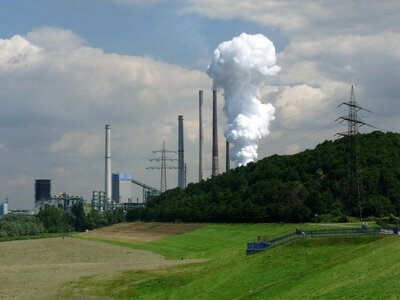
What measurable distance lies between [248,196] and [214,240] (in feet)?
139

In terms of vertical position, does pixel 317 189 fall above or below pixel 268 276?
above

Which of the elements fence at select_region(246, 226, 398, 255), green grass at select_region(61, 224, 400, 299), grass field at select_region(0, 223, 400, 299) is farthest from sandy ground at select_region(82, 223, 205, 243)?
fence at select_region(246, 226, 398, 255)

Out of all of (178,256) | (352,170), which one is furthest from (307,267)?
(352,170)

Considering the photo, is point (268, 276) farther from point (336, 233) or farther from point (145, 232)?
point (145, 232)

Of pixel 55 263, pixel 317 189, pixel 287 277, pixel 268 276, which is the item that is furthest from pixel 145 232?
pixel 287 277

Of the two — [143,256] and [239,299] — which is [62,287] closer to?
[239,299]

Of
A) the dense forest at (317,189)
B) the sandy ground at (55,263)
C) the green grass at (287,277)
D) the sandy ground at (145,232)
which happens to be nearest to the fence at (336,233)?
the green grass at (287,277)

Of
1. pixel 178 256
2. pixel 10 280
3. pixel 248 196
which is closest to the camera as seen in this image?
pixel 10 280

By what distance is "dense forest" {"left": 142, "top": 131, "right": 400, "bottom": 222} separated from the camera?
5522 inches

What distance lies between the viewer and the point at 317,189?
158375 mm

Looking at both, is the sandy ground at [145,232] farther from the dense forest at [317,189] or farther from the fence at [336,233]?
the fence at [336,233]

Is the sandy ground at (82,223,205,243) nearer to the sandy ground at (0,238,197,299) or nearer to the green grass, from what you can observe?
the sandy ground at (0,238,197,299)

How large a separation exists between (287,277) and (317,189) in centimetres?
10470

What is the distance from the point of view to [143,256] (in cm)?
11906
